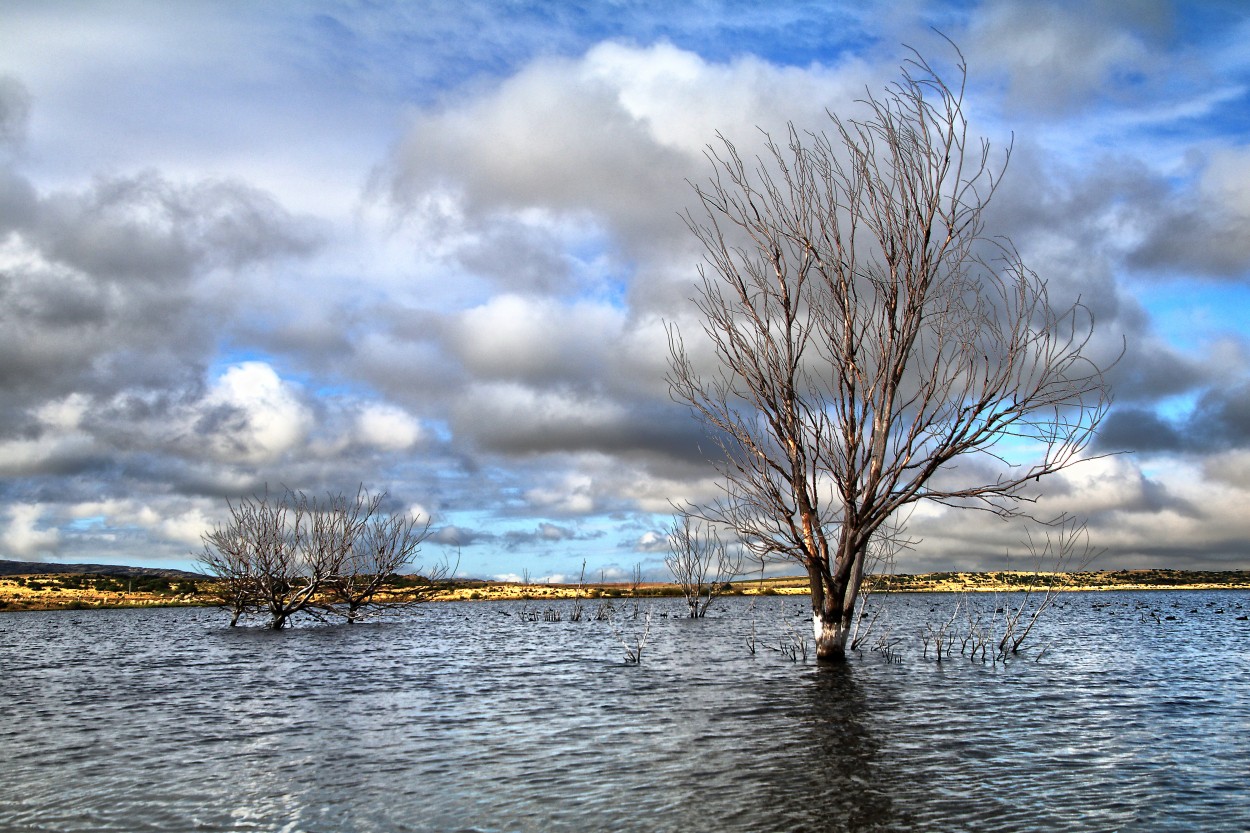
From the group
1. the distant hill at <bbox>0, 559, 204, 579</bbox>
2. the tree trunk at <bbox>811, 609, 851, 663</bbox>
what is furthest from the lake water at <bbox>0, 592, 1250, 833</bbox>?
the distant hill at <bbox>0, 559, 204, 579</bbox>

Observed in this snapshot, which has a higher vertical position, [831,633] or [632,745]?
[831,633]

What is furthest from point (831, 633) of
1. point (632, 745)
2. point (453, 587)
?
point (453, 587)

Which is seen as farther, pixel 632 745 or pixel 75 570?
pixel 75 570

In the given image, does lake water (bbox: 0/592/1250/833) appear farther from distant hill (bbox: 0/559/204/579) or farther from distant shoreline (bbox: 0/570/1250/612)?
distant hill (bbox: 0/559/204/579)

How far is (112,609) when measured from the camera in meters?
79.7

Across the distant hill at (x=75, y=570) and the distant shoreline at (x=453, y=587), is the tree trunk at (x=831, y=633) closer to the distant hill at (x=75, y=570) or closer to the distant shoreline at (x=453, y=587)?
the distant shoreline at (x=453, y=587)

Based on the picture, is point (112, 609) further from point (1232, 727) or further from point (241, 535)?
point (1232, 727)

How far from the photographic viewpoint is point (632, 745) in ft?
40.7

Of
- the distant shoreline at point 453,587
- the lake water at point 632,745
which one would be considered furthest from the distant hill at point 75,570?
the lake water at point 632,745

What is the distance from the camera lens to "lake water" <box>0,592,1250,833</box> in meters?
8.84

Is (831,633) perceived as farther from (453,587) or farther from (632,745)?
(453,587)

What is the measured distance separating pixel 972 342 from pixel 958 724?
7.22 m

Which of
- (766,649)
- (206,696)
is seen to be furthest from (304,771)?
(766,649)

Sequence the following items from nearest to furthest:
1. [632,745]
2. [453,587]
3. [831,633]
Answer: [632,745]
[831,633]
[453,587]
